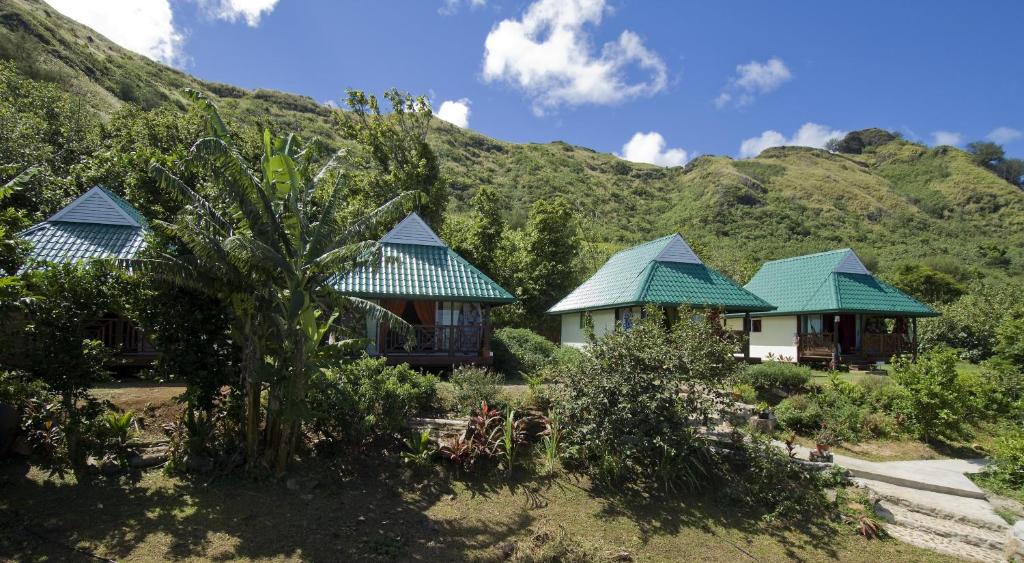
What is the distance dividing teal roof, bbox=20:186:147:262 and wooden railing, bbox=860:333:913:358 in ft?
86.3

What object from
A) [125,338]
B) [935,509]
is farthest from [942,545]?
[125,338]

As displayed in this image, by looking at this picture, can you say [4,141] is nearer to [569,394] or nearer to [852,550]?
[569,394]

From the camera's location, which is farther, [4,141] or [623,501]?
[4,141]

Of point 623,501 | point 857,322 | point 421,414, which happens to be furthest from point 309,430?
point 857,322

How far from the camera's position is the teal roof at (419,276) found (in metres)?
15.5

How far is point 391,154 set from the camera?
93.1ft

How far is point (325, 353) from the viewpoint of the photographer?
8148mm

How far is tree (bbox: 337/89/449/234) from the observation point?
2752 cm

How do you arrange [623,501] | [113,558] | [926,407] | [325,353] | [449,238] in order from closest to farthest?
[113,558]
[325,353]
[623,501]
[926,407]
[449,238]

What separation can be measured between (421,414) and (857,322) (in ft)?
64.8

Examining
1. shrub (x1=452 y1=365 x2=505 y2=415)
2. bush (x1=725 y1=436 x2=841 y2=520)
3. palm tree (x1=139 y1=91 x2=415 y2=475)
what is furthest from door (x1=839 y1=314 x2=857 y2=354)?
palm tree (x1=139 y1=91 x2=415 y2=475)

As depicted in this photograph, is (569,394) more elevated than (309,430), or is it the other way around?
(569,394)

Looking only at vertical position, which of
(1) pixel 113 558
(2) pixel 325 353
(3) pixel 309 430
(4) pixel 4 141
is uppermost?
(4) pixel 4 141

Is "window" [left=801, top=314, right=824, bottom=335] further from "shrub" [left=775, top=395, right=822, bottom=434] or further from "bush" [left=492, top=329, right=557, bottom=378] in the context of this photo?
"bush" [left=492, top=329, right=557, bottom=378]
